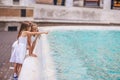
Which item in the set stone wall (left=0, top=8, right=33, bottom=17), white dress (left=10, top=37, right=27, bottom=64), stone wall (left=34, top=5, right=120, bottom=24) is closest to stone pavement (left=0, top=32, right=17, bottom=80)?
white dress (left=10, top=37, right=27, bottom=64)

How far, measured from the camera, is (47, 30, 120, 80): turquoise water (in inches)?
318

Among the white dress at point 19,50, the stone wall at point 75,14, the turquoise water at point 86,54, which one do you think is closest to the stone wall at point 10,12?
the stone wall at point 75,14

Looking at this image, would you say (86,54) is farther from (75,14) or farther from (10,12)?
(75,14)

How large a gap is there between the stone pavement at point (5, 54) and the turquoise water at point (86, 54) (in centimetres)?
120

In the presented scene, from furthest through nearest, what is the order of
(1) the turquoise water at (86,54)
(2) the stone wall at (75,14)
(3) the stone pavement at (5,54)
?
(2) the stone wall at (75,14)
(3) the stone pavement at (5,54)
(1) the turquoise water at (86,54)

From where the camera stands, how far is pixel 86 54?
10680mm

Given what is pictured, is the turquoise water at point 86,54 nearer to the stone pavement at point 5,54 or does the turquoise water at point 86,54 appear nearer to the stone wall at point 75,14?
the stone pavement at point 5,54

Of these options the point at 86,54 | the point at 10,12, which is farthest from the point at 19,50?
the point at 10,12

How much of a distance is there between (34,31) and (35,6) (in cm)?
1048

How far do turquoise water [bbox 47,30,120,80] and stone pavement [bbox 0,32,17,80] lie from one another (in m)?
1.20

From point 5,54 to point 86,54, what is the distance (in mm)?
2550

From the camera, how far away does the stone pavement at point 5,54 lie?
8406 millimetres

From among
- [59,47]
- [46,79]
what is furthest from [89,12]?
[46,79]

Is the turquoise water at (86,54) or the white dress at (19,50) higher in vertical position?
the white dress at (19,50)
